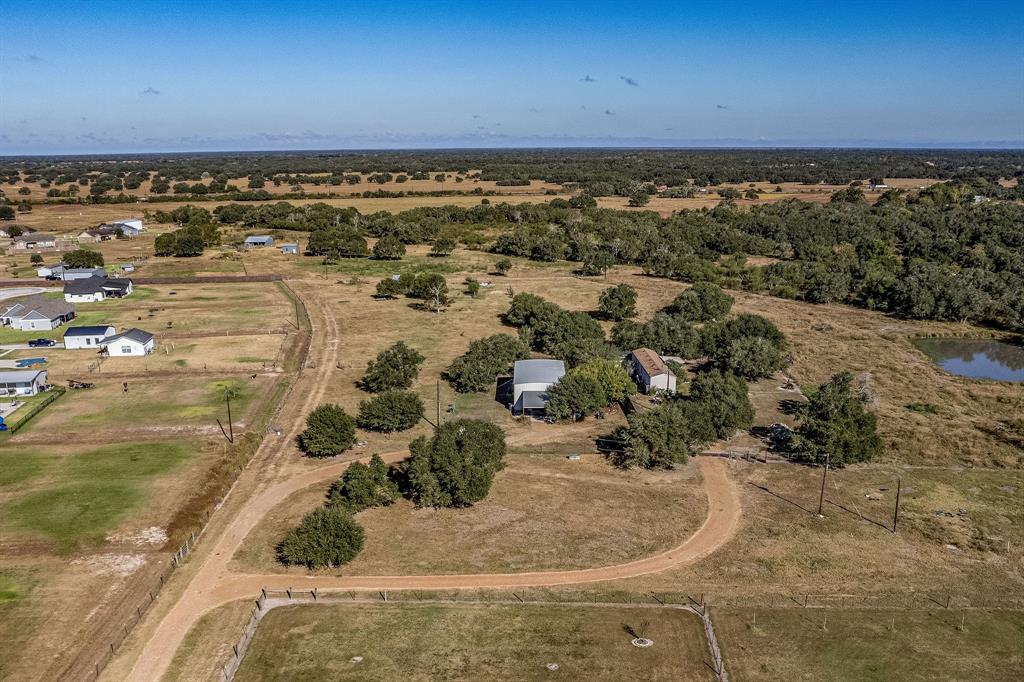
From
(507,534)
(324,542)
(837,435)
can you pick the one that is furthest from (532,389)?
(324,542)

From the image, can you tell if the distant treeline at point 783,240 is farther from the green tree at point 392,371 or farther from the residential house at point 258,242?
the green tree at point 392,371

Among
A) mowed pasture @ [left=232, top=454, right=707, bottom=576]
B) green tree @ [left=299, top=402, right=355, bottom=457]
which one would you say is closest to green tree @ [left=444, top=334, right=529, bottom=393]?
green tree @ [left=299, top=402, right=355, bottom=457]

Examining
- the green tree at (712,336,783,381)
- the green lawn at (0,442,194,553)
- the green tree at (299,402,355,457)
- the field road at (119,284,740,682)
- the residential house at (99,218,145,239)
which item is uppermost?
the residential house at (99,218,145,239)

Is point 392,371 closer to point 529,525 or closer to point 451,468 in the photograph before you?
point 451,468

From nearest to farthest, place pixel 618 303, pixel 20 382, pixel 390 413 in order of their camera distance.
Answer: pixel 390 413
pixel 20 382
pixel 618 303

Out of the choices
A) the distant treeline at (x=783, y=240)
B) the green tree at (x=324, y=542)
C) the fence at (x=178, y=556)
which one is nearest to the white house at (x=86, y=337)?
the fence at (x=178, y=556)

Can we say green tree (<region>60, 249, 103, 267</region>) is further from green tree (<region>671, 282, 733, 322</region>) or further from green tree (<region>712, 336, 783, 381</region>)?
green tree (<region>712, 336, 783, 381</region>)
